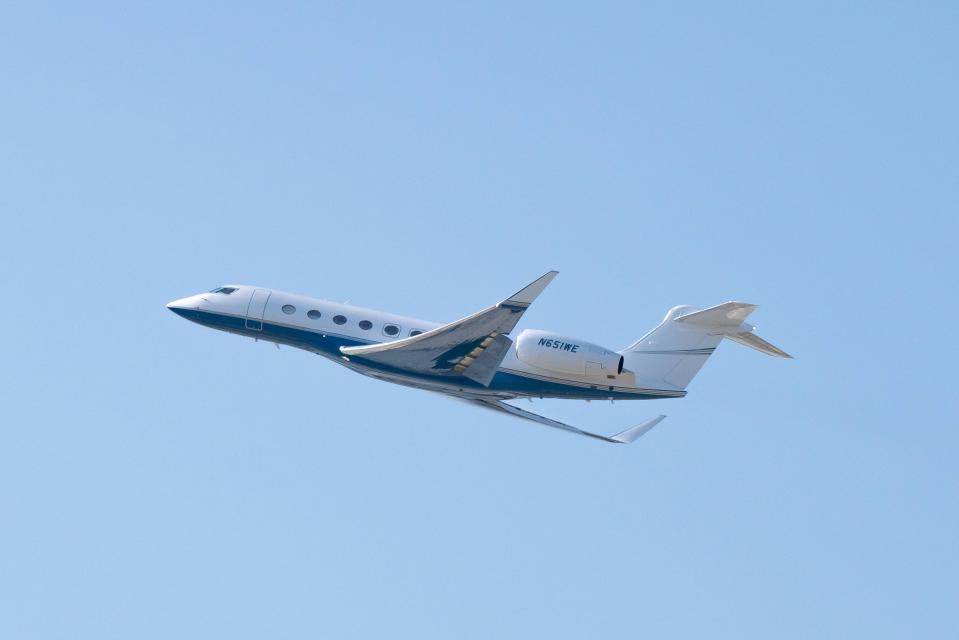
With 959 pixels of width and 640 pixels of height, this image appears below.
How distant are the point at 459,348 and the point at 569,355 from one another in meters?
2.75

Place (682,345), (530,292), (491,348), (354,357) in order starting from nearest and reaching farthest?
(530,292)
(491,348)
(354,357)
(682,345)

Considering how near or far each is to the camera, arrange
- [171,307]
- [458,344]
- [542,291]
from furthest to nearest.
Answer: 1. [171,307]
2. [458,344]
3. [542,291]

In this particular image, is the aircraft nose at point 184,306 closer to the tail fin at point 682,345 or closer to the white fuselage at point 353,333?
the white fuselage at point 353,333

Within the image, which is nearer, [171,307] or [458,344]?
[458,344]

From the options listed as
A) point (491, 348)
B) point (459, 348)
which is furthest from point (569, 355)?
point (459, 348)

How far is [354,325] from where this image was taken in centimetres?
3616

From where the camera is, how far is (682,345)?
35.9 m

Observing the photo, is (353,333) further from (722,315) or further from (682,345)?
(722,315)

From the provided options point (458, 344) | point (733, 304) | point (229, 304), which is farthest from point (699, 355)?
point (229, 304)

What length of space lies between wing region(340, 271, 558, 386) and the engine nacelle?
0.66m

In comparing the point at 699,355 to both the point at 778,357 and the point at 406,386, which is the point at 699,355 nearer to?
the point at 778,357

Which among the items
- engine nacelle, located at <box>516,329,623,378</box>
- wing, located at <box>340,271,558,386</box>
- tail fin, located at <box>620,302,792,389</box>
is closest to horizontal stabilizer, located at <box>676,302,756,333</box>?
tail fin, located at <box>620,302,792,389</box>

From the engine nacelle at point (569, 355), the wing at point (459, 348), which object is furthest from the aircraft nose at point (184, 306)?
the engine nacelle at point (569, 355)

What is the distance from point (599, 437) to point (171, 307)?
1289 cm
